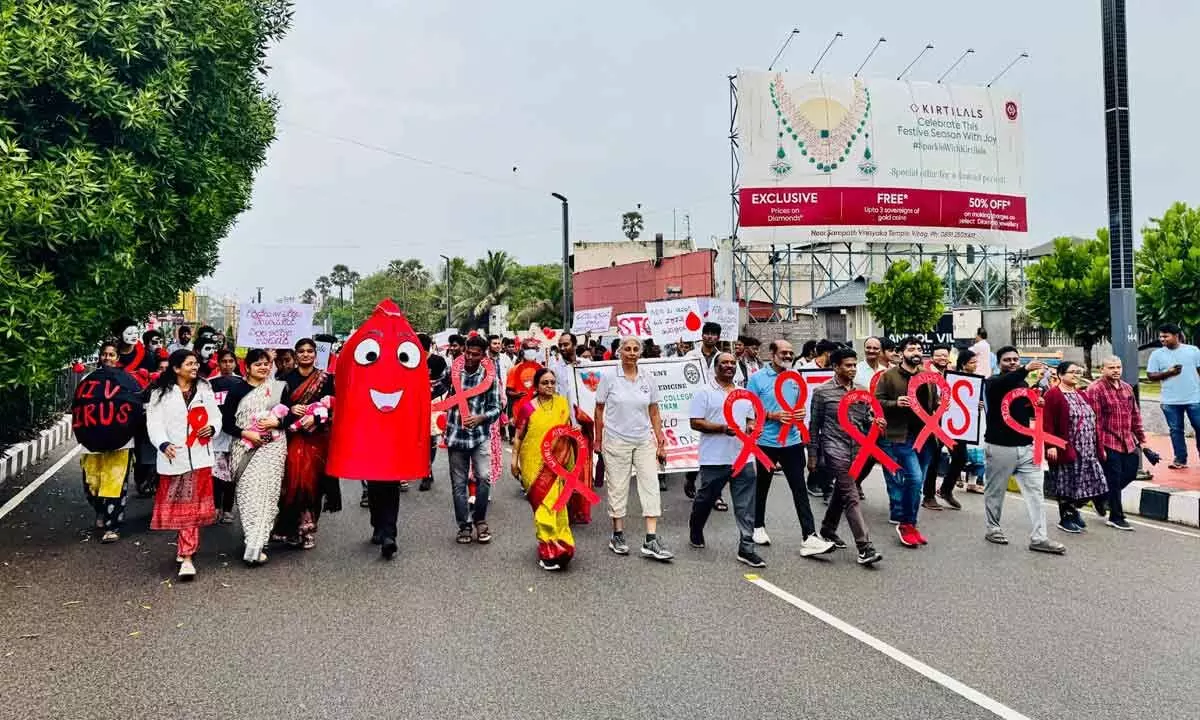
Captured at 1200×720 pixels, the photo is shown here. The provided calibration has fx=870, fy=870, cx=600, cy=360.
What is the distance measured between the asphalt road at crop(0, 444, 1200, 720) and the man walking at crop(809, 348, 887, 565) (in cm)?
35

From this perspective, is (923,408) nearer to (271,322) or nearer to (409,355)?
(409,355)

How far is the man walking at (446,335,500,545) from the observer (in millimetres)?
7148

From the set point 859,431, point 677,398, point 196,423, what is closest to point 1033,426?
point 859,431

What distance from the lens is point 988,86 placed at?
97.2 ft

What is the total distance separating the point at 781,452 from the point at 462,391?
8.78 ft

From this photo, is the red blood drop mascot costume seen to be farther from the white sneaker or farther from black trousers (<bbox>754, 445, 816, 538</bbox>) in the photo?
the white sneaker

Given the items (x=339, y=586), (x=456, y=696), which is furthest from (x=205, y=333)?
(x=456, y=696)

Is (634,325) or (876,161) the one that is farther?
(876,161)

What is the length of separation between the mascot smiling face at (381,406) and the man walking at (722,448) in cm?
214

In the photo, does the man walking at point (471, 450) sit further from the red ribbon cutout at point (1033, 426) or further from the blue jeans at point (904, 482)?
the red ribbon cutout at point (1033, 426)

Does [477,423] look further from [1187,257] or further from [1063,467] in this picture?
[1187,257]

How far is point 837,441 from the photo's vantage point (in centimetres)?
669

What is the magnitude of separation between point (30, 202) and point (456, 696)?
4507 millimetres

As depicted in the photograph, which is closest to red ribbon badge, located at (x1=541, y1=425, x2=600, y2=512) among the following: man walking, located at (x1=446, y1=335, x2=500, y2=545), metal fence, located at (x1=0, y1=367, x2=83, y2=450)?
man walking, located at (x1=446, y1=335, x2=500, y2=545)
